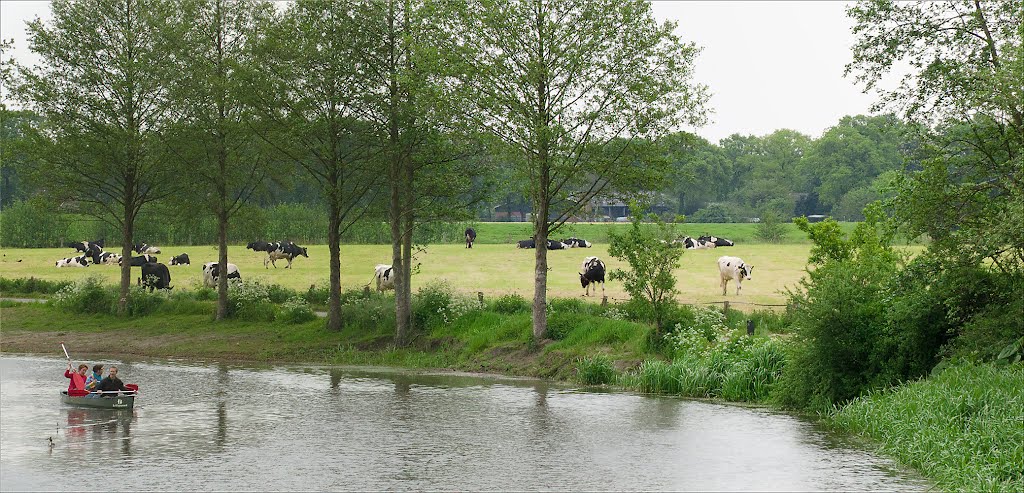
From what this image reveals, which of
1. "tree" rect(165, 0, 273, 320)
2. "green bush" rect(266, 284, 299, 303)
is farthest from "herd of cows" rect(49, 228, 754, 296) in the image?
"tree" rect(165, 0, 273, 320)

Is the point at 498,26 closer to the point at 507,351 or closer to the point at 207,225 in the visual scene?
the point at 507,351

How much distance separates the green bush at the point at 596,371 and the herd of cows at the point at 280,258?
4.41 metres

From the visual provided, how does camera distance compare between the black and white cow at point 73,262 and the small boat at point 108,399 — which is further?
the black and white cow at point 73,262

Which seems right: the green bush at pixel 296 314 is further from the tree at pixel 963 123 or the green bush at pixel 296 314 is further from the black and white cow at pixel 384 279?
the tree at pixel 963 123

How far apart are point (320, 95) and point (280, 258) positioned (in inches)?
1229

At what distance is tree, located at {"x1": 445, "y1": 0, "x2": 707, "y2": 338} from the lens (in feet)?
112

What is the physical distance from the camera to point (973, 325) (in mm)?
23438

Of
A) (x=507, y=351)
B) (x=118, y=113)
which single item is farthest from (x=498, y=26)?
(x=118, y=113)

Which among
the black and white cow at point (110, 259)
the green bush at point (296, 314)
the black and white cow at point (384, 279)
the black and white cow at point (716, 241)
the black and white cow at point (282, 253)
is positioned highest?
the black and white cow at point (716, 241)

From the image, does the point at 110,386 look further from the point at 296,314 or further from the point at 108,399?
the point at 296,314

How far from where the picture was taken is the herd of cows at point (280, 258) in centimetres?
5016

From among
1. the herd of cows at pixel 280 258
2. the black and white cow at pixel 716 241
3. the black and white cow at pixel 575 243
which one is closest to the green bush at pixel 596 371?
the herd of cows at pixel 280 258

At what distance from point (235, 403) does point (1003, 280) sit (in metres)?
19.7

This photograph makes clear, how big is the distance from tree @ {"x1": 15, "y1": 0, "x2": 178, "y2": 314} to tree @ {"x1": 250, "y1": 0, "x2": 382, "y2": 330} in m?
7.45
